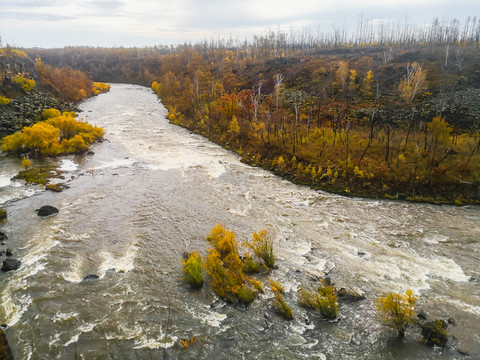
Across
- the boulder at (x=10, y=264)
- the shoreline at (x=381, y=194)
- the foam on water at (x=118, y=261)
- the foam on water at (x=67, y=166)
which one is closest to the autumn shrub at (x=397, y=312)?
the foam on water at (x=118, y=261)

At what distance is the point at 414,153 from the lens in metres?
26.3

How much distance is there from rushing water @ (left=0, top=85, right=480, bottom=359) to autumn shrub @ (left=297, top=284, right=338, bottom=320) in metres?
0.35

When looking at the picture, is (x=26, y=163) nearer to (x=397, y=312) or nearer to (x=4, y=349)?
(x=4, y=349)

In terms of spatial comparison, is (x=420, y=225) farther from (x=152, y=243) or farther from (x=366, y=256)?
(x=152, y=243)

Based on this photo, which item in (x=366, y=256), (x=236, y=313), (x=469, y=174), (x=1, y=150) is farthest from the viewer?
(x=1, y=150)

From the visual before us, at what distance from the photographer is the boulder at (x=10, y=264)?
45.2 feet

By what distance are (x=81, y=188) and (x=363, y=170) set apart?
24349 mm

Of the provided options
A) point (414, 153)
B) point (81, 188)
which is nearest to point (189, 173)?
point (81, 188)

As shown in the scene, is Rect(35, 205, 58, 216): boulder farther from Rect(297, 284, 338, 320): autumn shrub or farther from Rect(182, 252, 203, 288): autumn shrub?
Rect(297, 284, 338, 320): autumn shrub

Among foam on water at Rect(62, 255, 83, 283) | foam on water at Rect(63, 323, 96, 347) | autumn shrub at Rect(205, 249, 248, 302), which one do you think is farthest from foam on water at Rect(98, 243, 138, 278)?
autumn shrub at Rect(205, 249, 248, 302)

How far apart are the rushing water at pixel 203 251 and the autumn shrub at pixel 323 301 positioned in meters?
0.35

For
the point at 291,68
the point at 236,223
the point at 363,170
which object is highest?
the point at 291,68

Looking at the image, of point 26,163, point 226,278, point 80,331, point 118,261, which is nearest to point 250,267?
point 226,278

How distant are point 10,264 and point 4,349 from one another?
212 inches
